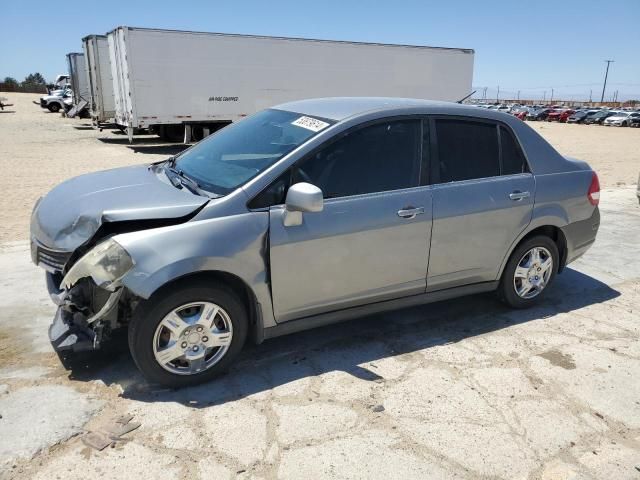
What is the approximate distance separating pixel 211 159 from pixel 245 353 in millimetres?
1456

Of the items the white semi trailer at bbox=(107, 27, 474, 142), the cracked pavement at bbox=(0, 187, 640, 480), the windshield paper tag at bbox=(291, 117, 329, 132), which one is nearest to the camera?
the cracked pavement at bbox=(0, 187, 640, 480)

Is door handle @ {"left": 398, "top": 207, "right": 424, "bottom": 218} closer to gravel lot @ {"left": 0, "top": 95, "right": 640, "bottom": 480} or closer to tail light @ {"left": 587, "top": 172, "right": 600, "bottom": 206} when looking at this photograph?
gravel lot @ {"left": 0, "top": 95, "right": 640, "bottom": 480}

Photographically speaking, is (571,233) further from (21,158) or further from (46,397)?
(21,158)

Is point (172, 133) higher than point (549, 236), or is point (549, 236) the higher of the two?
point (549, 236)

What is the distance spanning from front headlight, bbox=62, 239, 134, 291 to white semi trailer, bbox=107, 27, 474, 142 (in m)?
14.1

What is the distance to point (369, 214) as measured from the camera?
3.48 meters

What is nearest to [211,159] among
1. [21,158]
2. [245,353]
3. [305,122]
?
[305,122]

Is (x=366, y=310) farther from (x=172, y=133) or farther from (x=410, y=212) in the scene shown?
(x=172, y=133)

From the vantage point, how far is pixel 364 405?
123 inches

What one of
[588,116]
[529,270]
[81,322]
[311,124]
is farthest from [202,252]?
[588,116]

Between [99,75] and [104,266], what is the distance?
18747 millimetres

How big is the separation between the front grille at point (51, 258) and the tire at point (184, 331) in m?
0.63

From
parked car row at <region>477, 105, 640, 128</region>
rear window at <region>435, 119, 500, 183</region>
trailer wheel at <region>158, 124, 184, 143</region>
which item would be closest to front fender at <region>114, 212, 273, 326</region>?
rear window at <region>435, 119, 500, 183</region>

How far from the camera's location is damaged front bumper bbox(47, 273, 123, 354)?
9.93 feet
